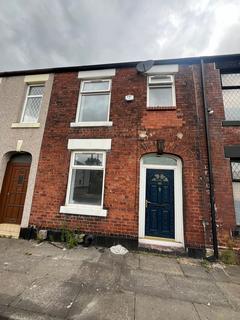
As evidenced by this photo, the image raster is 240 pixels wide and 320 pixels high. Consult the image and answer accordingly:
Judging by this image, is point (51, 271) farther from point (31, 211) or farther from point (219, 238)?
point (219, 238)

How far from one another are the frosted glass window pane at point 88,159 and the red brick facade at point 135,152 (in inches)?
12.7

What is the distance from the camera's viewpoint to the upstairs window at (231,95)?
18.3 ft

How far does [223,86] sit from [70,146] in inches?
216

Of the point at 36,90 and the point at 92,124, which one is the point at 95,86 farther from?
the point at 36,90

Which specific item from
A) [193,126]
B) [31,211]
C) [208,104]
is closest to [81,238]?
[31,211]

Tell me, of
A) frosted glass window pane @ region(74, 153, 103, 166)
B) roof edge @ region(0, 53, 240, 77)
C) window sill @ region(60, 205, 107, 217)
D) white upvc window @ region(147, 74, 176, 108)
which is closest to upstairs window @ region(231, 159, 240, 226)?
white upvc window @ region(147, 74, 176, 108)

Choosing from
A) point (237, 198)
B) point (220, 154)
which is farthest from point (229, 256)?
point (220, 154)

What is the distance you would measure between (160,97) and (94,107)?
7.93 ft

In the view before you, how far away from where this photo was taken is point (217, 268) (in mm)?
4160

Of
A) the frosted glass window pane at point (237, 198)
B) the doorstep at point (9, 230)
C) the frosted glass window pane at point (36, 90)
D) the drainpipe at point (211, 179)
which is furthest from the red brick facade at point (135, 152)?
the frosted glass window pane at point (36, 90)

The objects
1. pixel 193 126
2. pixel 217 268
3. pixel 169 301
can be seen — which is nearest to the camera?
pixel 169 301

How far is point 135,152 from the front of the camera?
5.54m

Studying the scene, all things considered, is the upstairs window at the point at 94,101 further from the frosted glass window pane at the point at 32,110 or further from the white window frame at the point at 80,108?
the frosted glass window pane at the point at 32,110

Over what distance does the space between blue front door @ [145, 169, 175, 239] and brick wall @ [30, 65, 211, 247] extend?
41 cm
